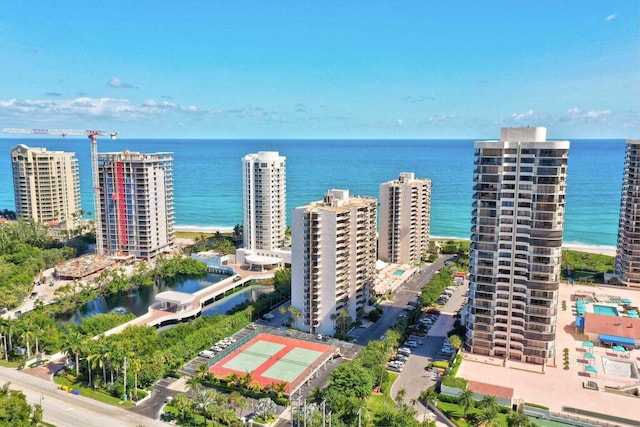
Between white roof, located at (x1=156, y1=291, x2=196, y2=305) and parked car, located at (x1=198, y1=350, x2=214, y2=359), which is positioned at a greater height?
white roof, located at (x1=156, y1=291, x2=196, y2=305)

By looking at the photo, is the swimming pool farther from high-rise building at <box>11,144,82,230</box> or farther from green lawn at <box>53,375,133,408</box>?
high-rise building at <box>11,144,82,230</box>

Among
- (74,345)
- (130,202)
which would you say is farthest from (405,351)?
(130,202)

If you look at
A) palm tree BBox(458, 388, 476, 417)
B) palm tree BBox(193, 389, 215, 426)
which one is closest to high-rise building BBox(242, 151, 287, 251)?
palm tree BBox(193, 389, 215, 426)

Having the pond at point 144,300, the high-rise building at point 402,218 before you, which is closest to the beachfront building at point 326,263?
the pond at point 144,300

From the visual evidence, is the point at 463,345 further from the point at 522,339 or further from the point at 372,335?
the point at 372,335

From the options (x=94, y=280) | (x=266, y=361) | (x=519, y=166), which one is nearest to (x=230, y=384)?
(x=266, y=361)

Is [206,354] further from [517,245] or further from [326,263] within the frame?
[517,245]

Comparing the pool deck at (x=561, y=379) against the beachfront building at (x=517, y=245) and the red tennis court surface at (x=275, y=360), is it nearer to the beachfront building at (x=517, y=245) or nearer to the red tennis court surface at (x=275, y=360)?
the beachfront building at (x=517, y=245)
